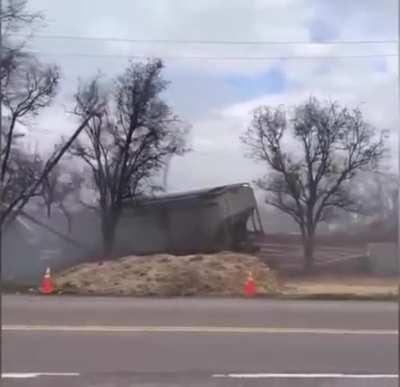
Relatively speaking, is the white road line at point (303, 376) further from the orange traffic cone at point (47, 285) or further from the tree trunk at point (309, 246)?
the tree trunk at point (309, 246)

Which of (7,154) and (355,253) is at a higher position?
(7,154)

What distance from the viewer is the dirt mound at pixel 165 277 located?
1670 cm

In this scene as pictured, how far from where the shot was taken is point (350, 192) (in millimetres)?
21625

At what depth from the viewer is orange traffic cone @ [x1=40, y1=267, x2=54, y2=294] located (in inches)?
592

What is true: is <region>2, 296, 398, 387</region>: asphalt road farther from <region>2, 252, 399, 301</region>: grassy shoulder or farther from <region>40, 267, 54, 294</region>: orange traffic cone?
<region>2, 252, 399, 301</region>: grassy shoulder

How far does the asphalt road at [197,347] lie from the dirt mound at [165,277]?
6.29 meters

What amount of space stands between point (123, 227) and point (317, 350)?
13.2 metres

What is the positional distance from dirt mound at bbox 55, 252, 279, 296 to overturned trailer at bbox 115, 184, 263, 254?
0.65 m

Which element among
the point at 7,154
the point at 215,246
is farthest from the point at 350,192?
the point at 7,154

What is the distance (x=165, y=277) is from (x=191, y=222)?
10.1 ft

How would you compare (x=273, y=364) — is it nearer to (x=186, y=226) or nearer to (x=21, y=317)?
(x=21, y=317)

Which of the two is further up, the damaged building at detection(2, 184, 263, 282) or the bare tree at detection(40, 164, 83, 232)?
the bare tree at detection(40, 164, 83, 232)

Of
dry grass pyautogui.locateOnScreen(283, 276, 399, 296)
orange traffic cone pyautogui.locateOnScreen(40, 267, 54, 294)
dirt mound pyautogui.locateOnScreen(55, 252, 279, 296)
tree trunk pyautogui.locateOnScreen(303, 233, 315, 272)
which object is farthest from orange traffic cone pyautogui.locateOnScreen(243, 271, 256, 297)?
tree trunk pyautogui.locateOnScreen(303, 233, 315, 272)

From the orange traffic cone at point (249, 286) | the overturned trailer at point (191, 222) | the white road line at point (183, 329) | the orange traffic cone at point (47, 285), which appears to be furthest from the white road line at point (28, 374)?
the overturned trailer at point (191, 222)
